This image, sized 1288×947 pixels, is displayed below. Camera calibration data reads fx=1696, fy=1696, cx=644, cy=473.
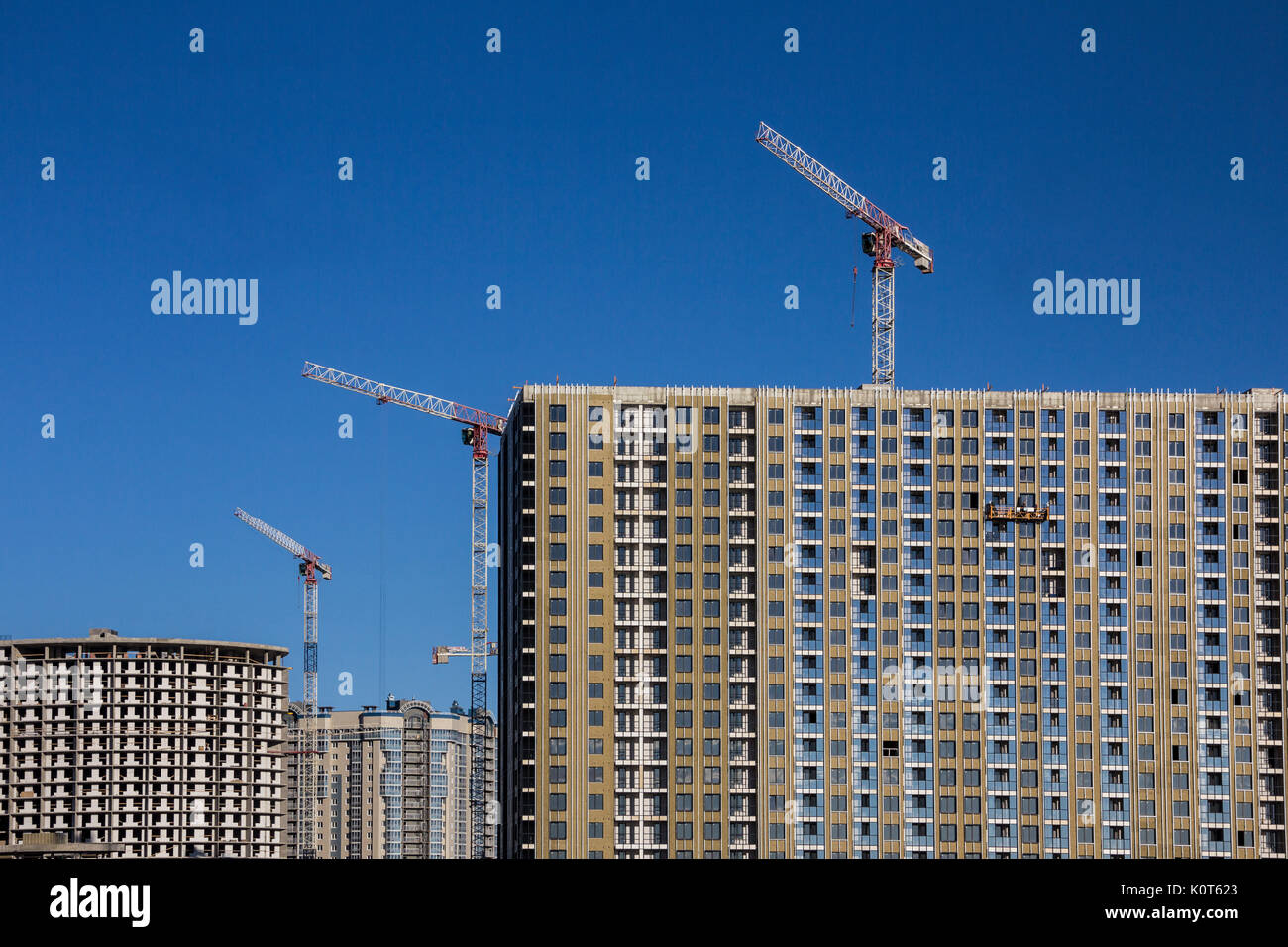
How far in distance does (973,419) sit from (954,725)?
91.9ft

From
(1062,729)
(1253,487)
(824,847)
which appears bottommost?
(824,847)

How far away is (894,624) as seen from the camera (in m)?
152

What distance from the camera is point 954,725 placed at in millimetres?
150875

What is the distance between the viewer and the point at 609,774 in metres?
146

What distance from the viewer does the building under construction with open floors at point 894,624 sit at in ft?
484

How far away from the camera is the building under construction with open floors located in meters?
147

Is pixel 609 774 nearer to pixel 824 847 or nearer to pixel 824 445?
pixel 824 847

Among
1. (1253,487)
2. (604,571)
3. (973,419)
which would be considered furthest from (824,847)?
(1253,487)

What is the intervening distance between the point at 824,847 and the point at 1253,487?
52.3 metres
